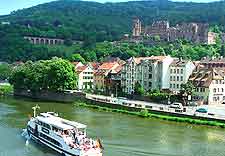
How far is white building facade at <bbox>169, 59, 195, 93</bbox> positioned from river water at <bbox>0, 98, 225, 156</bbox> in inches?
653

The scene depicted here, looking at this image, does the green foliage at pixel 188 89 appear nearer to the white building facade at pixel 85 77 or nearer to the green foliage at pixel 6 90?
the white building facade at pixel 85 77

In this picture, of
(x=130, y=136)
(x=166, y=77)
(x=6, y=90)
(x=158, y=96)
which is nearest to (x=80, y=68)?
(x=6, y=90)

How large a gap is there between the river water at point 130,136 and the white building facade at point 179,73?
1659cm

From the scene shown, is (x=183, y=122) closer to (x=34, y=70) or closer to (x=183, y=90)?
(x=183, y=90)

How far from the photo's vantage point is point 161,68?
Result: 8300cm

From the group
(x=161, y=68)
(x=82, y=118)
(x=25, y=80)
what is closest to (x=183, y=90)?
(x=161, y=68)

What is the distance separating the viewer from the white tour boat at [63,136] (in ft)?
130

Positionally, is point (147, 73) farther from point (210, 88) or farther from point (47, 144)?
point (47, 144)

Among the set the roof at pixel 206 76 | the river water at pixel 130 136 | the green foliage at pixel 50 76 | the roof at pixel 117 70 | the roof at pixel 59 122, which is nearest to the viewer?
the river water at pixel 130 136

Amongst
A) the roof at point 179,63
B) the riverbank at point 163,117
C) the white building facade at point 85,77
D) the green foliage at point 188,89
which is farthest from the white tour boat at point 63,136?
the white building facade at point 85,77

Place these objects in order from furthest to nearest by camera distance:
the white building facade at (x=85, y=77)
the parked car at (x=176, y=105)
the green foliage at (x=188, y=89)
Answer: the white building facade at (x=85, y=77), the green foliage at (x=188, y=89), the parked car at (x=176, y=105)

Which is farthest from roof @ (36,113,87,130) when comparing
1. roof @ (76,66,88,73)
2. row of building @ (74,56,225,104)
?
roof @ (76,66,88,73)

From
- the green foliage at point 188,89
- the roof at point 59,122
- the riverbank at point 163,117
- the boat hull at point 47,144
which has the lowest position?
the boat hull at point 47,144

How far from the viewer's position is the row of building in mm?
75562
